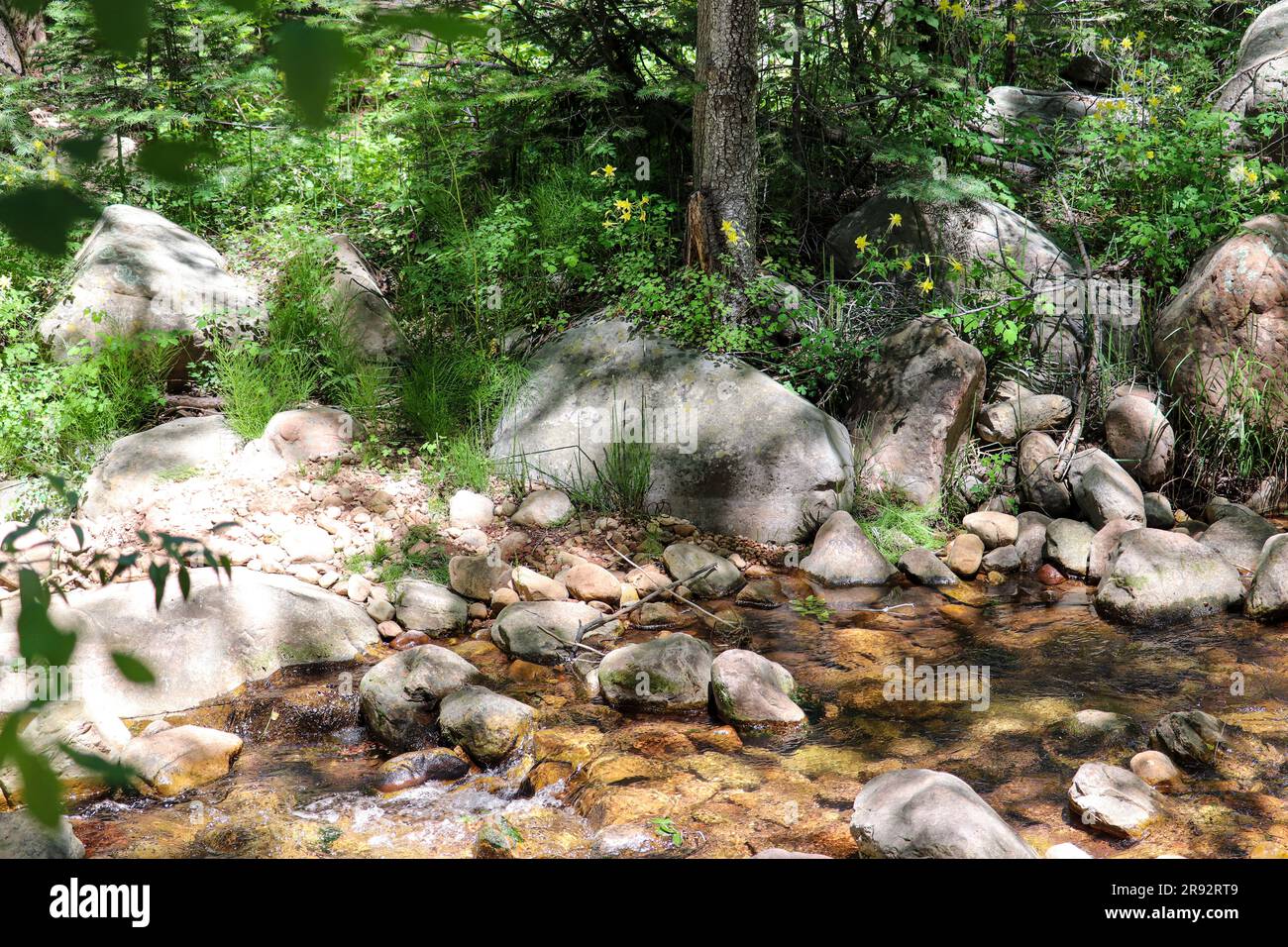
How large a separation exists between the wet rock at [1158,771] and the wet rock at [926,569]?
1941 millimetres

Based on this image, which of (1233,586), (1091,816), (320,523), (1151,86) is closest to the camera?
(1091,816)

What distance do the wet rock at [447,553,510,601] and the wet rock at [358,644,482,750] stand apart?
87 cm

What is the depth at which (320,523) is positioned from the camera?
5375 mm

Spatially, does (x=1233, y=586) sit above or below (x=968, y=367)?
below

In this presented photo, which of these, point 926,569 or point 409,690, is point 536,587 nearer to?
point 409,690

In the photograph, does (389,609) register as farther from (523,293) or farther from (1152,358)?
(1152,358)

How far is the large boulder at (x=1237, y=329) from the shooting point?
586cm

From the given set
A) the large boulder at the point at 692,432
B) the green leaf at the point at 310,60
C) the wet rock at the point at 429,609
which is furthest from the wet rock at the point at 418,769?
the green leaf at the point at 310,60

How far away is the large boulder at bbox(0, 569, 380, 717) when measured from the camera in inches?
160

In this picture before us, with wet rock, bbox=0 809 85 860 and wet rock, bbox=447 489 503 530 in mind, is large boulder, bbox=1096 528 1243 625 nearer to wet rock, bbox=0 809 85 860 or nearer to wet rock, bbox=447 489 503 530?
wet rock, bbox=447 489 503 530

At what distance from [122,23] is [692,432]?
496 cm

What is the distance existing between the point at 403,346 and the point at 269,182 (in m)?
2.08

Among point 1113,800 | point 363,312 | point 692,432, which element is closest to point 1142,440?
point 692,432

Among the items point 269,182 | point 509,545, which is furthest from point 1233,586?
point 269,182
